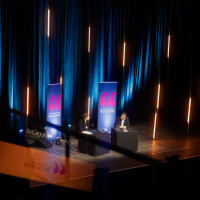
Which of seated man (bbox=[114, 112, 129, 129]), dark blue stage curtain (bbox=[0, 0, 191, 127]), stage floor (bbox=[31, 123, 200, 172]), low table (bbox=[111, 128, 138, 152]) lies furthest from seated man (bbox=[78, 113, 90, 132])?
dark blue stage curtain (bbox=[0, 0, 191, 127])

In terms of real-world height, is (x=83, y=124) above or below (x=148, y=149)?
above

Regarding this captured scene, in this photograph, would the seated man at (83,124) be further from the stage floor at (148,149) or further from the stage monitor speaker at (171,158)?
the stage monitor speaker at (171,158)

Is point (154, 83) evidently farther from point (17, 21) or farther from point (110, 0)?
point (17, 21)

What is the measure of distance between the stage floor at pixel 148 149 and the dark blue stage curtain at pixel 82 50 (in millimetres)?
1091

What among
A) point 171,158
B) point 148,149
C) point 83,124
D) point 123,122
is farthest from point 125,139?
point 171,158

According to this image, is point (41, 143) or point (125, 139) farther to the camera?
point (125, 139)

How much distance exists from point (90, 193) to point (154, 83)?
839 cm

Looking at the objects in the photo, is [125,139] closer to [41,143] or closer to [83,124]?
[83,124]

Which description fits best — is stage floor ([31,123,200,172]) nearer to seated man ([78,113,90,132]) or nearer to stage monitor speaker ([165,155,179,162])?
seated man ([78,113,90,132])

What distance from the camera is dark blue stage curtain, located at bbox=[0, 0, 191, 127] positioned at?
25.7ft

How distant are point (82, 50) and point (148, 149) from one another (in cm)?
305

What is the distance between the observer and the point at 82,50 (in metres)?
9.16

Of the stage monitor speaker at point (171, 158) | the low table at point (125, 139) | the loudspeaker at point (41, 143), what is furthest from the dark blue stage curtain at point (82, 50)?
the stage monitor speaker at point (171, 158)

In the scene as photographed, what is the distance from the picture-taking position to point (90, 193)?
2.68 meters
